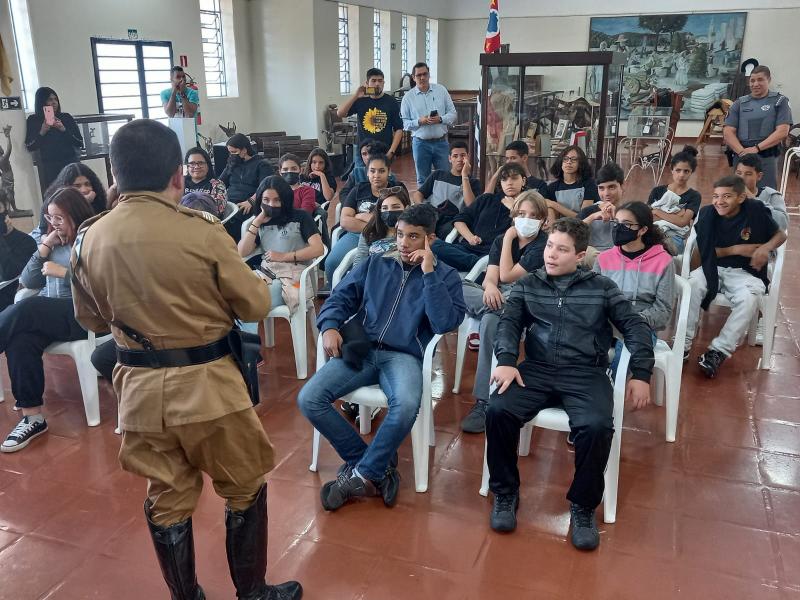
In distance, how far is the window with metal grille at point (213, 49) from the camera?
1079 centimetres

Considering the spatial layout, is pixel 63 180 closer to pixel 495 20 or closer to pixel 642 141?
pixel 495 20

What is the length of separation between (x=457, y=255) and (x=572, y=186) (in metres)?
0.98

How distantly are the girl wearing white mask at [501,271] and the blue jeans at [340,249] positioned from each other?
119 cm

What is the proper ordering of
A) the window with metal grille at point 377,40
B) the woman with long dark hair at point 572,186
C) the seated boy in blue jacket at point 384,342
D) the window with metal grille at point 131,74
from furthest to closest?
1. the window with metal grille at point 377,40
2. the window with metal grille at point 131,74
3. the woman with long dark hair at point 572,186
4. the seated boy in blue jacket at point 384,342

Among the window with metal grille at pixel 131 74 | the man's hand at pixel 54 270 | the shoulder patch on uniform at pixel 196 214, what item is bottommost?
the man's hand at pixel 54 270

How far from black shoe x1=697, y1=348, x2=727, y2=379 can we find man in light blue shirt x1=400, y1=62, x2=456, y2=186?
3437 mm

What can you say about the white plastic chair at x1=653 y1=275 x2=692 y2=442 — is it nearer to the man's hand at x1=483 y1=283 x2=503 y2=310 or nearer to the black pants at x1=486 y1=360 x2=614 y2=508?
the black pants at x1=486 y1=360 x2=614 y2=508

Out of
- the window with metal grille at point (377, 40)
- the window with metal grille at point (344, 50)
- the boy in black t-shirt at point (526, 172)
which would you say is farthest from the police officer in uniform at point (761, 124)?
the window with metal grille at point (377, 40)

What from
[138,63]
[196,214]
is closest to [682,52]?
[138,63]

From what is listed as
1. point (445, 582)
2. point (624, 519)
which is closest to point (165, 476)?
point (445, 582)

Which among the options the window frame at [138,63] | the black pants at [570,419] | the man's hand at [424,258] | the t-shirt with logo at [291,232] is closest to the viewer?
the black pants at [570,419]

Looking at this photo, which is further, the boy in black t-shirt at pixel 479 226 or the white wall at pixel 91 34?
the white wall at pixel 91 34

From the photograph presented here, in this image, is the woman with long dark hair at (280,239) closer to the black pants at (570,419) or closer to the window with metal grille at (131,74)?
the black pants at (570,419)

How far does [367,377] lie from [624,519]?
1108mm
